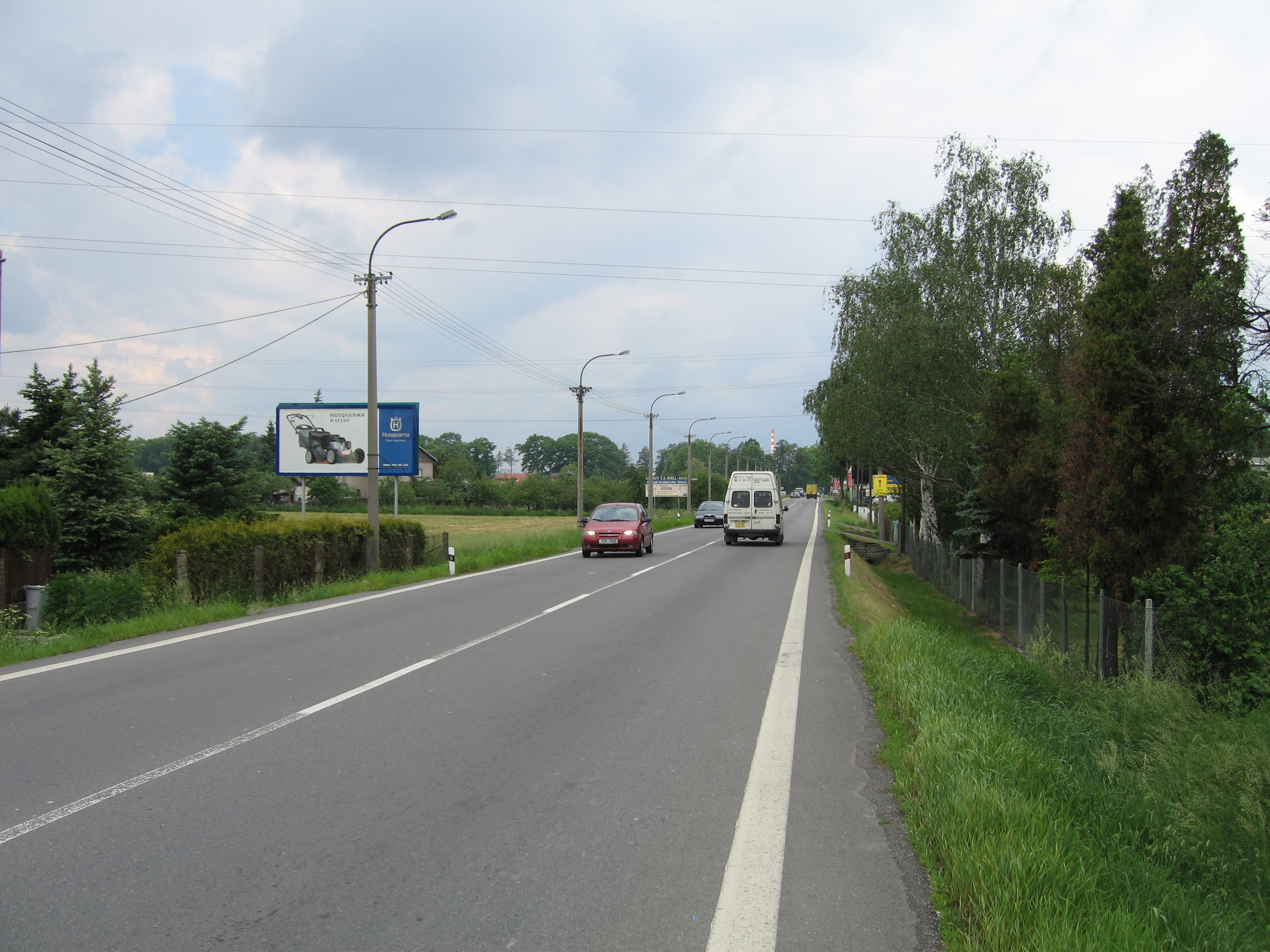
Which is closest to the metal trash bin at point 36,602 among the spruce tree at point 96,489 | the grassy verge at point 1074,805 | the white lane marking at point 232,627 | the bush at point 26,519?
the bush at point 26,519

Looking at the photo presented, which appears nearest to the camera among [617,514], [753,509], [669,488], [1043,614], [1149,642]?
[1149,642]

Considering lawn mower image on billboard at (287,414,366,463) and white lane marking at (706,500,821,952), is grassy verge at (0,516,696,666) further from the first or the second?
lawn mower image on billboard at (287,414,366,463)

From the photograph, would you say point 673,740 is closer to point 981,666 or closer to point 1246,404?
point 981,666

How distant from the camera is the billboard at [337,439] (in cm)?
3394

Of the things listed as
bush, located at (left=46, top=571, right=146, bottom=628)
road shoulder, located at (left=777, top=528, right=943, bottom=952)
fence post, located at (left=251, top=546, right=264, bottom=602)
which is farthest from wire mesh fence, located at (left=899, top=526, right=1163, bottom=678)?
bush, located at (left=46, top=571, right=146, bottom=628)

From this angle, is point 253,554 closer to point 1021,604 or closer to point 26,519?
point 26,519

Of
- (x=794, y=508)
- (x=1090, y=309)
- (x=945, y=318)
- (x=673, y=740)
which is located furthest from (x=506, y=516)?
(x=673, y=740)

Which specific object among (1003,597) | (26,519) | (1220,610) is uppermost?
(26,519)

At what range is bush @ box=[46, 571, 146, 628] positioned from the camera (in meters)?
13.6

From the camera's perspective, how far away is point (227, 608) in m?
13.2

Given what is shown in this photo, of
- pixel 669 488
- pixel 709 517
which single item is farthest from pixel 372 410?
pixel 669 488

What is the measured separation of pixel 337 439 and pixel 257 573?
20675 mm

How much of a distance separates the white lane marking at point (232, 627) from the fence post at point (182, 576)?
6.19ft

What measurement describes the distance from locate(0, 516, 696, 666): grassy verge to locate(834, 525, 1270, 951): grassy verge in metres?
8.77
